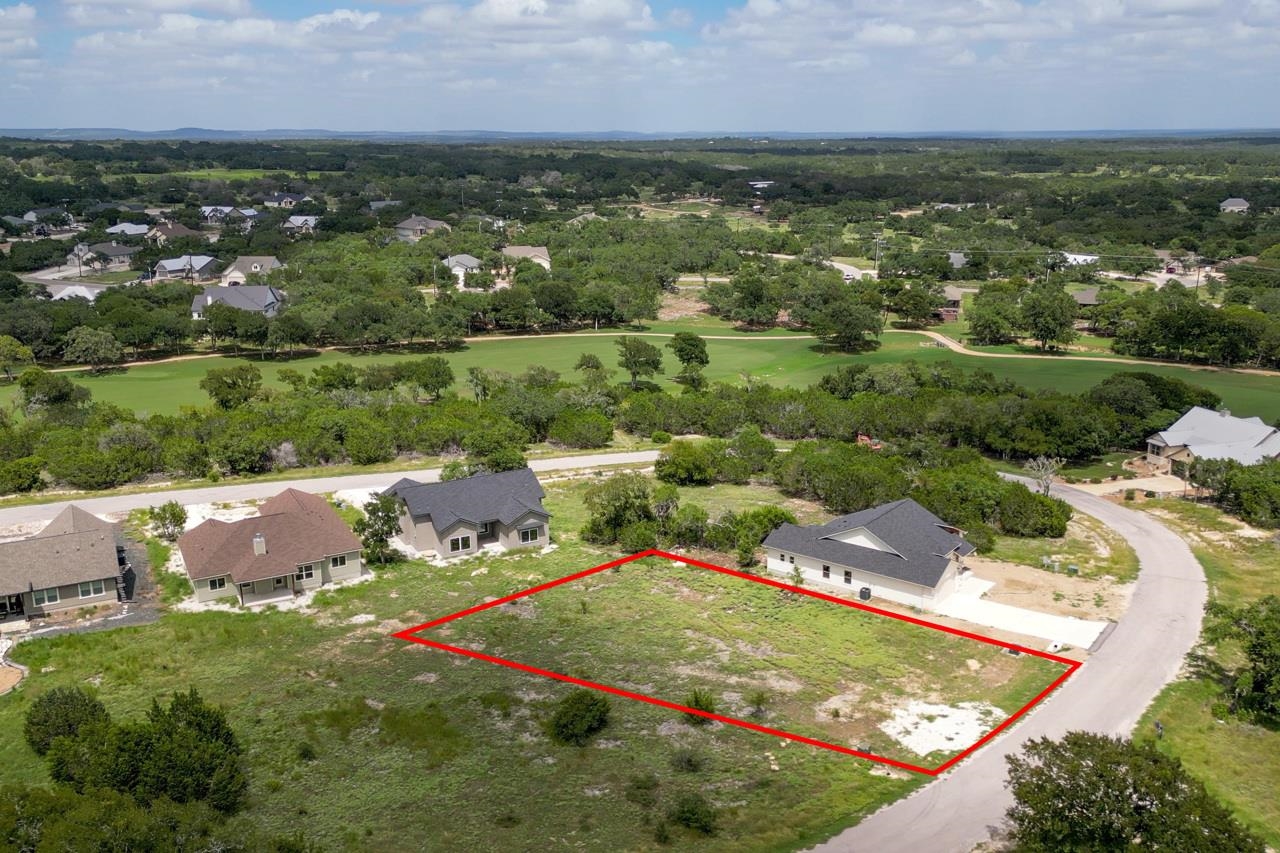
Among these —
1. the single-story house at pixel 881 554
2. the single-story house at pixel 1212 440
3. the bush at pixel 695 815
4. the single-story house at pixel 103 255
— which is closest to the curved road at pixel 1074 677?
the bush at pixel 695 815

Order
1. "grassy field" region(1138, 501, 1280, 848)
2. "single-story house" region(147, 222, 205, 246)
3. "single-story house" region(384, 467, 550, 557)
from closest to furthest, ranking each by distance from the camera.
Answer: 1. "grassy field" region(1138, 501, 1280, 848)
2. "single-story house" region(384, 467, 550, 557)
3. "single-story house" region(147, 222, 205, 246)

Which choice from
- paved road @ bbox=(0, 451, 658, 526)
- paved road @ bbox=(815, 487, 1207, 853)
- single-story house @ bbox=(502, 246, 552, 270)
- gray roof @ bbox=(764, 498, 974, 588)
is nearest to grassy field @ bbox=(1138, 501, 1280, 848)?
paved road @ bbox=(815, 487, 1207, 853)

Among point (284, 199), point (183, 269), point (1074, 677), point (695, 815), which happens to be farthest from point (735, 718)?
point (284, 199)

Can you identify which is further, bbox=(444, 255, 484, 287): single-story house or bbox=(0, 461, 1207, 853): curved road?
bbox=(444, 255, 484, 287): single-story house

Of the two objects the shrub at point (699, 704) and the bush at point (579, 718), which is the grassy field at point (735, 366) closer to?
the shrub at point (699, 704)

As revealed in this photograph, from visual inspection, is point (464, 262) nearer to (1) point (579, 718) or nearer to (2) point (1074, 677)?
(1) point (579, 718)

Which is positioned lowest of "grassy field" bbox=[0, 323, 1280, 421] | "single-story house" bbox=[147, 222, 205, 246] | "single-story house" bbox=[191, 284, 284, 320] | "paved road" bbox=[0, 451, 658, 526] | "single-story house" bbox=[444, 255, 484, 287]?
"paved road" bbox=[0, 451, 658, 526]

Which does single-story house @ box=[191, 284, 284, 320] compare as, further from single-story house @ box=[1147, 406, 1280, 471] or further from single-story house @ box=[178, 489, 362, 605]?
single-story house @ box=[1147, 406, 1280, 471]
